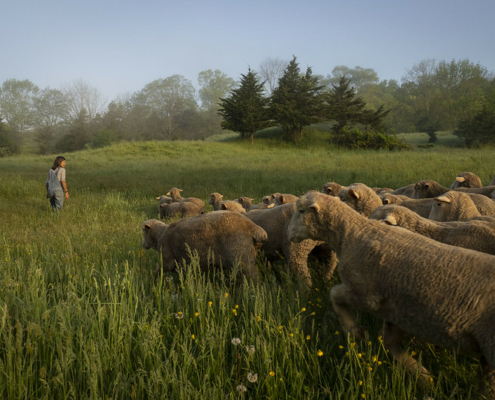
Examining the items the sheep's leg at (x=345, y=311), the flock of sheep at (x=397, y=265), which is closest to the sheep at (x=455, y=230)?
the flock of sheep at (x=397, y=265)

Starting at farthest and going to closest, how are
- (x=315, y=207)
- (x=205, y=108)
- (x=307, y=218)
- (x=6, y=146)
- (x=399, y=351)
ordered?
(x=205, y=108) < (x=6, y=146) < (x=307, y=218) < (x=315, y=207) < (x=399, y=351)

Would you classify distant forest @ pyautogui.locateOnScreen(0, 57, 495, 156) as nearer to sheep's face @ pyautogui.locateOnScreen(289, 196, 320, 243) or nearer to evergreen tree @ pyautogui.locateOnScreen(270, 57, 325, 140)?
evergreen tree @ pyautogui.locateOnScreen(270, 57, 325, 140)

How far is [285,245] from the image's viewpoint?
5016mm

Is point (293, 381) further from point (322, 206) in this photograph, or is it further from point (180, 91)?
point (180, 91)

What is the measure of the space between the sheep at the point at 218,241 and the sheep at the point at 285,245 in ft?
1.37

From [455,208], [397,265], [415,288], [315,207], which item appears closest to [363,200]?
[455,208]

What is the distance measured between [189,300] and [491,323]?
270cm

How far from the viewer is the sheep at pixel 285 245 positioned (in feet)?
15.5

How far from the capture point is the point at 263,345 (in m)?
2.79

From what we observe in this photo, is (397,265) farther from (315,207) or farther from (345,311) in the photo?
(315,207)

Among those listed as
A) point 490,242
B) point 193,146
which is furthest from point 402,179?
point 193,146

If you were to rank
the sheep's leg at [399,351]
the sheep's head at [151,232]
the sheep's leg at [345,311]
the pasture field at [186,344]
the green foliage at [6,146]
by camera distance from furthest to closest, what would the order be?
1. the green foliage at [6,146]
2. the sheep's head at [151,232]
3. the sheep's leg at [345,311]
4. the sheep's leg at [399,351]
5. the pasture field at [186,344]

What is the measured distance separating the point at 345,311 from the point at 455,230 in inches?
62.6

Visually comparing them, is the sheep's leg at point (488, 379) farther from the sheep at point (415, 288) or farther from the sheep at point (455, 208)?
the sheep at point (455, 208)
